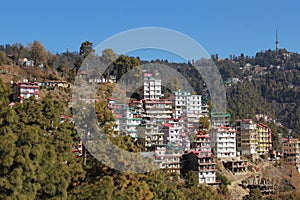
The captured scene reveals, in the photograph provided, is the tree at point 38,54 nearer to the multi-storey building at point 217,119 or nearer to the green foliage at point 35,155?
the multi-storey building at point 217,119

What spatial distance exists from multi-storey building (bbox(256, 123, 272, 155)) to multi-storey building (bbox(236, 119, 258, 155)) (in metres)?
0.78

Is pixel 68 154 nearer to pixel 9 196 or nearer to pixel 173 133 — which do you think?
pixel 9 196

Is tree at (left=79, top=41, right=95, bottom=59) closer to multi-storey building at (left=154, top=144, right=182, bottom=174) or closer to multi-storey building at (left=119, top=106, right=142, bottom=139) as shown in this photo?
multi-storey building at (left=119, top=106, right=142, bottom=139)

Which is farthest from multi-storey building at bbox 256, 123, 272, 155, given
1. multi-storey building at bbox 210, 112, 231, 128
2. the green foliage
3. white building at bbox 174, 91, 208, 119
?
the green foliage

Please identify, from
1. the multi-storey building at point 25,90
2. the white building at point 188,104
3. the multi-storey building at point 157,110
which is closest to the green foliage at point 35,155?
the multi-storey building at point 25,90

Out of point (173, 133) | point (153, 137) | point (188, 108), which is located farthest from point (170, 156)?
point (188, 108)

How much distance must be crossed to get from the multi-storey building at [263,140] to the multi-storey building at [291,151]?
1274mm

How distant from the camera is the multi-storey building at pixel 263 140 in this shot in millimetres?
27438

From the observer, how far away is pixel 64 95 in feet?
77.8

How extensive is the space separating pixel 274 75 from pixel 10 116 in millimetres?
67935

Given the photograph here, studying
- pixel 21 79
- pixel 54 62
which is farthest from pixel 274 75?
pixel 21 79

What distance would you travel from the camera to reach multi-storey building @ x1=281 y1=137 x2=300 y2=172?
28.2m

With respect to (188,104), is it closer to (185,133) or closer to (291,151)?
(185,133)

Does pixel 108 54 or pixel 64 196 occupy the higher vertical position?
pixel 108 54
